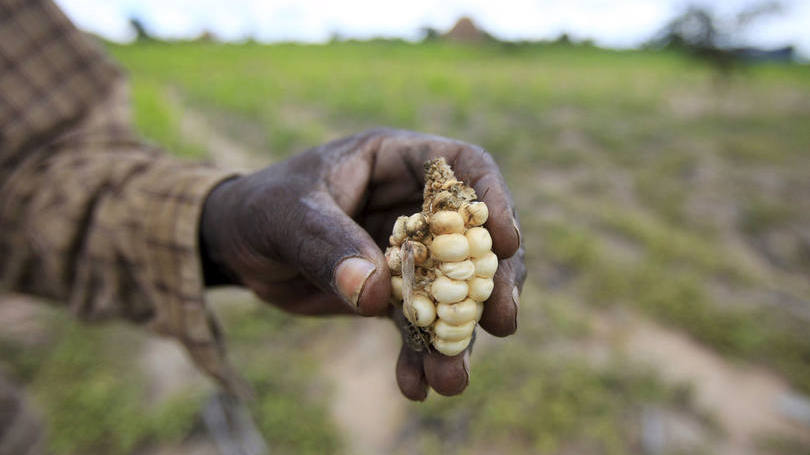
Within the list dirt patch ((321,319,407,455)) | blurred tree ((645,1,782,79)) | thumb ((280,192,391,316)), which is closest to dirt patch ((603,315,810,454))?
dirt patch ((321,319,407,455))

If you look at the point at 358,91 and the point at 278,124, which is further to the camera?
the point at 358,91

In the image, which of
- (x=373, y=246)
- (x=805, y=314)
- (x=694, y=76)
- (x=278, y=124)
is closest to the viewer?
(x=373, y=246)

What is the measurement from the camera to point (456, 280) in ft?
3.47

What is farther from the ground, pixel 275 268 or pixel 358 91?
pixel 275 268

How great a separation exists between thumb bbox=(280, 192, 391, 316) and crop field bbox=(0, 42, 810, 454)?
209 centimetres

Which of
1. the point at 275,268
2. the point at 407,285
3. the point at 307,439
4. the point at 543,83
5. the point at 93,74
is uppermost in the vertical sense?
the point at 93,74

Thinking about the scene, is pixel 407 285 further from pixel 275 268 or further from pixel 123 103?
pixel 123 103

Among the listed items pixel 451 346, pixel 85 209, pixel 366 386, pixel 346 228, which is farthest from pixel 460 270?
pixel 366 386

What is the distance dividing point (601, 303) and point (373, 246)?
11.5ft

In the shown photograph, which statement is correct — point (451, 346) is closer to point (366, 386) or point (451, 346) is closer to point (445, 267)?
point (445, 267)

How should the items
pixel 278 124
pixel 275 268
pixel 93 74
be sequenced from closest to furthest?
pixel 275 268 < pixel 93 74 < pixel 278 124

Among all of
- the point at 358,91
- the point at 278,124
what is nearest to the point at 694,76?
the point at 358,91

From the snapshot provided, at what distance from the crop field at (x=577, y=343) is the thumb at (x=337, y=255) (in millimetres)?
2089

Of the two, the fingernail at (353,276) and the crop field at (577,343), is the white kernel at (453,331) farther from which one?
the crop field at (577,343)
